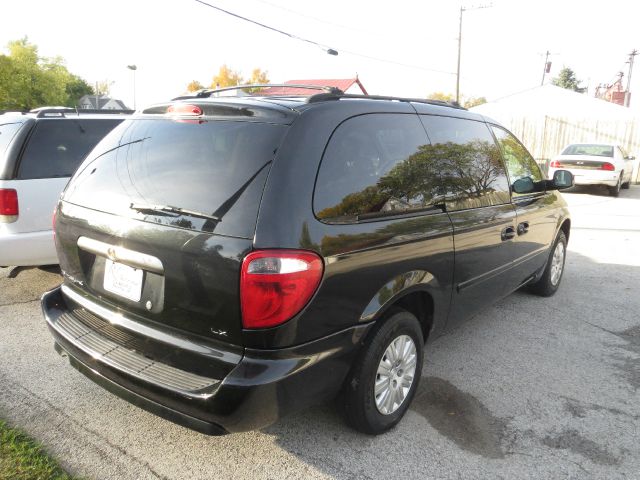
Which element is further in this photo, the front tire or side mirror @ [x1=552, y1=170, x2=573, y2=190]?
side mirror @ [x1=552, y1=170, x2=573, y2=190]

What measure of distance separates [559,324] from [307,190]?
135 inches

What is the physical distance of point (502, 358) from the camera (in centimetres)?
378

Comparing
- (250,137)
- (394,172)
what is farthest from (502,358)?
(250,137)

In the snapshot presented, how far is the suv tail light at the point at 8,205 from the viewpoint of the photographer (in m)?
4.14

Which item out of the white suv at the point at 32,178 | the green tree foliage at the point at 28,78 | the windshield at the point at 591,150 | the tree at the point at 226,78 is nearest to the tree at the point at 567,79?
the tree at the point at 226,78

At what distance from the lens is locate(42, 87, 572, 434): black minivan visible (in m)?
2.05

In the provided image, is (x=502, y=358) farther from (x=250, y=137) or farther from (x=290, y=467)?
(x=250, y=137)

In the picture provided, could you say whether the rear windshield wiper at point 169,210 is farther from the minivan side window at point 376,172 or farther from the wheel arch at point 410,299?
the wheel arch at point 410,299

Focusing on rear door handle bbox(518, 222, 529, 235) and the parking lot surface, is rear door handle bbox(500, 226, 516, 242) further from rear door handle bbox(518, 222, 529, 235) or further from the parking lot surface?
the parking lot surface

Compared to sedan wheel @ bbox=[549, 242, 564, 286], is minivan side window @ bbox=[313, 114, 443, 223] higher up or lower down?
higher up

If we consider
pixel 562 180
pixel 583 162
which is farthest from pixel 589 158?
pixel 562 180

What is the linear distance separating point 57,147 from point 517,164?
4146 millimetres

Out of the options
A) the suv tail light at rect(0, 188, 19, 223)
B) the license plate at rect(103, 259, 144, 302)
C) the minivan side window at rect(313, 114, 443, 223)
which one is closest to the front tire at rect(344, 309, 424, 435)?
the minivan side window at rect(313, 114, 443, 223)

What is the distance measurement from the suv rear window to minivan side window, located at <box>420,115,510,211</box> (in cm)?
333
